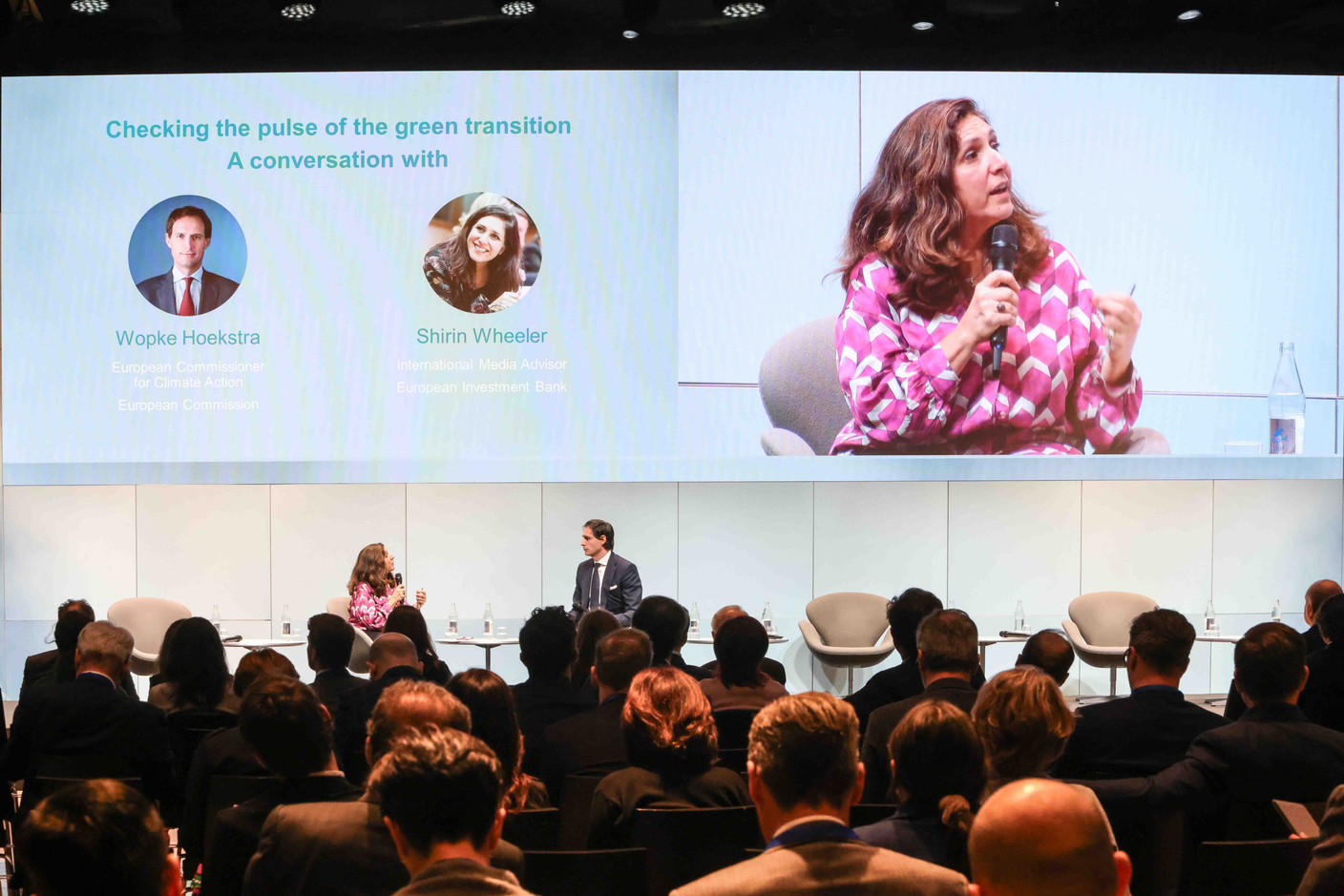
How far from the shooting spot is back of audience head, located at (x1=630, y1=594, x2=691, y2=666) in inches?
187

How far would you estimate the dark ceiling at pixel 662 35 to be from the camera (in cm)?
758

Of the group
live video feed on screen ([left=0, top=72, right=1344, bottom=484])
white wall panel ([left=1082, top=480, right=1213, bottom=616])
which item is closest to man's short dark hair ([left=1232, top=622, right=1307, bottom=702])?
live video feed on screen ([left=0, top=72, right=1344, bottom=484])

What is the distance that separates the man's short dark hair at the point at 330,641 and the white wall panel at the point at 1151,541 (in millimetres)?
5961

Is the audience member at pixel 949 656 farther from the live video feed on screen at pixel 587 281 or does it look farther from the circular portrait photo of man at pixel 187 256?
the circular portrait photo of man at pixel 187 256

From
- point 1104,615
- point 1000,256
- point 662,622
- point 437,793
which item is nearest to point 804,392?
point 1000,256

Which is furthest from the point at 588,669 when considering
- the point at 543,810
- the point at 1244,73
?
the point at 1244,73

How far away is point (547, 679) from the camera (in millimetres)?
3988

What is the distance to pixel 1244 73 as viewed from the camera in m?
7.86

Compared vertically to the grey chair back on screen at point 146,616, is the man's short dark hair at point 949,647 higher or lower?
higher

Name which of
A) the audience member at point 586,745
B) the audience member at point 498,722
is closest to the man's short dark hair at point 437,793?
the audience member at point 498,722

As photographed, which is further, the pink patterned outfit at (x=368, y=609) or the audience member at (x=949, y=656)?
the pink patterned outfit at (x=368, y=609)

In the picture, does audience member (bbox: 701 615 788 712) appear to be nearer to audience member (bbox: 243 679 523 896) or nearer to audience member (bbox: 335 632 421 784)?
audience member (bbox: 335 632 421 784)

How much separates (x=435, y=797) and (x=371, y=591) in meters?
5.38

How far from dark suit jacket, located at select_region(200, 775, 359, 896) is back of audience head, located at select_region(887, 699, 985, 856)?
3.75ft
